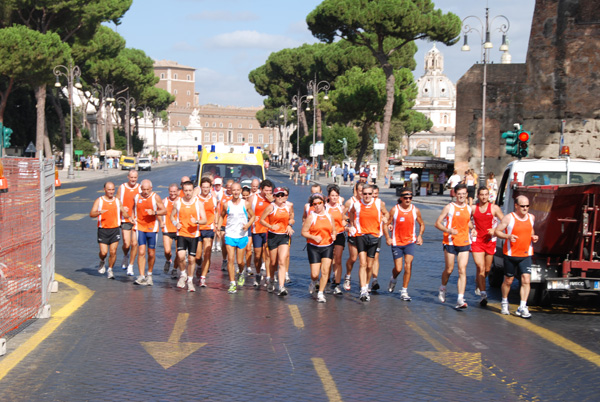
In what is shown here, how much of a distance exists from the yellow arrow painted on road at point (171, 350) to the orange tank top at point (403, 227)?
3.97 meters

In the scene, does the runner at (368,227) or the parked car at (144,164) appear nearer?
the runner at (368,227)

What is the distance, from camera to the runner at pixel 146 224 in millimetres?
12789

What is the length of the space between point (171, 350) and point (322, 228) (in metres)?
3.81

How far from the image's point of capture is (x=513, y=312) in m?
11.2

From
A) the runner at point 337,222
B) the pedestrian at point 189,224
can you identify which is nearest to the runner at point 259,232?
the pedestrian at point 189,224

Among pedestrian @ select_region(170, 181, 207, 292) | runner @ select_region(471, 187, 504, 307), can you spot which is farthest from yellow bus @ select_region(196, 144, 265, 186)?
runner @ select_region(471, 187, 504, 307)

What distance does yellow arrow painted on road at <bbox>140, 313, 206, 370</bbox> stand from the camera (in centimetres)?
793

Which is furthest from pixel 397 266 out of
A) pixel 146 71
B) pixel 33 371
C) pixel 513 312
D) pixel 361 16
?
pixel 146 71

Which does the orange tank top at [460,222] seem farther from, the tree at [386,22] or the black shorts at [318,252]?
the tree at [386,22]

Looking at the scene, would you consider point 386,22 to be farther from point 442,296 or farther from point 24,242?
point 24,242

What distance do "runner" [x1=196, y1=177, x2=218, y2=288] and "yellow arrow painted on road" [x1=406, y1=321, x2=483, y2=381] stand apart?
4.70 metres

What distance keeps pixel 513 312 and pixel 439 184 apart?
37848 millimetres

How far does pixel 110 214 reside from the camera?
1330cm

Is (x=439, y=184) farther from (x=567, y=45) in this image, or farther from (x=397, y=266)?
(x=397, y=266)
